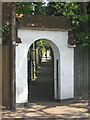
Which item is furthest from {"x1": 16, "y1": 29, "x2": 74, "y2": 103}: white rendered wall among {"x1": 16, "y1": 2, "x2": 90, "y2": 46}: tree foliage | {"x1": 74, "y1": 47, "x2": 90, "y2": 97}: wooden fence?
{"x1": 16, "y1": 2, "x2": 90, "y2": 46}: tree foliage

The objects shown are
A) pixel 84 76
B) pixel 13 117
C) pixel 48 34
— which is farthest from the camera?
pixel 84 76

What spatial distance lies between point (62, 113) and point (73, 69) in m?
2.50

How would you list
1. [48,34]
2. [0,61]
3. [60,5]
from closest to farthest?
1. [0,61]
2. [48,34]
3. [60,5]

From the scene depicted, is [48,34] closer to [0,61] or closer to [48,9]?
[0,61]

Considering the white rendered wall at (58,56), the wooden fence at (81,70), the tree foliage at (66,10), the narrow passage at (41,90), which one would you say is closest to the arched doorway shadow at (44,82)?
the narrow passage at (41,90)

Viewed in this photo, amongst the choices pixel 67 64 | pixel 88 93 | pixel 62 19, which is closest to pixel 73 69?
pixel 67 64

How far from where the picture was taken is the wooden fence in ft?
30.0

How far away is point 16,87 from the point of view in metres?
8.13

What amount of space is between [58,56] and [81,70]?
1.19 metres

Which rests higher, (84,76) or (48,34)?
(48,34)

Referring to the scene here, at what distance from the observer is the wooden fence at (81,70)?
9148 millimetres

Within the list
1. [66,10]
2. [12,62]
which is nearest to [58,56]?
[12,62]

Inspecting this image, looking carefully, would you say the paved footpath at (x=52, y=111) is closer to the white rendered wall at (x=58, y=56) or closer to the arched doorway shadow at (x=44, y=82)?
the white rendered wall at (x=58, y=56)

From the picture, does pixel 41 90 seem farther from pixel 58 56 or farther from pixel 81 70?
pixel 58 56
